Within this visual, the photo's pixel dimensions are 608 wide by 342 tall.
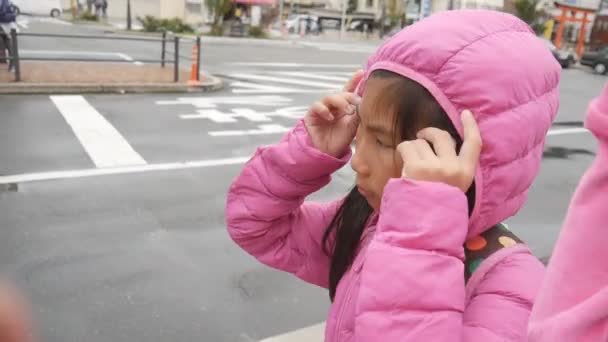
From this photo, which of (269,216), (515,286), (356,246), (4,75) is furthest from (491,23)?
(4,75)

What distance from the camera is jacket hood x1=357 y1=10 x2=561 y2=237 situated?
1.18 meters

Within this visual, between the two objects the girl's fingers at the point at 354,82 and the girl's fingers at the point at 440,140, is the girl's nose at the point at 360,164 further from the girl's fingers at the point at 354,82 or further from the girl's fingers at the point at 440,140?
the girl's fingers at the point at 354,82

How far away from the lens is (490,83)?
1.17 m

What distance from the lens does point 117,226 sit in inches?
183

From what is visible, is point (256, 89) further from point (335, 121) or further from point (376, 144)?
point (376, 144)

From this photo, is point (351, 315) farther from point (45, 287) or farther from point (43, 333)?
point (45, 287)

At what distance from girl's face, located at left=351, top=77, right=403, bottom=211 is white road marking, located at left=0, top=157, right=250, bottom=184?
16.6ft

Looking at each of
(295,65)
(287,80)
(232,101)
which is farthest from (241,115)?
(295,65)

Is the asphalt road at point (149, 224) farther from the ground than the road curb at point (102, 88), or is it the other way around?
the road curb at point (102, 88)

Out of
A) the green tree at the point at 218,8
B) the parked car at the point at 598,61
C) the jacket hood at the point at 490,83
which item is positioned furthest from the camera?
the green tree at the point at 218,8

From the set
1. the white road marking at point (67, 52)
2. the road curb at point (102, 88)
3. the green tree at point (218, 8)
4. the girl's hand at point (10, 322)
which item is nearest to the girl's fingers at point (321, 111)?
the girl's hand at point (10, 322)

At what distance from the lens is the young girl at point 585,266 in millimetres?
603

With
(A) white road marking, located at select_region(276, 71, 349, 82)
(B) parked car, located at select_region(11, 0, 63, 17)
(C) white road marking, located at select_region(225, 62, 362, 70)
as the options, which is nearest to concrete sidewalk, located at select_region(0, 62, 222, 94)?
(A) white road marking, located at select_region(276, 71, 349, 82)

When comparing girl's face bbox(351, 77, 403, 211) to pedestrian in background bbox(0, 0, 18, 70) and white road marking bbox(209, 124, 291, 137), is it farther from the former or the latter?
pedestrian in background bbox(0, 0, 18, 70)
